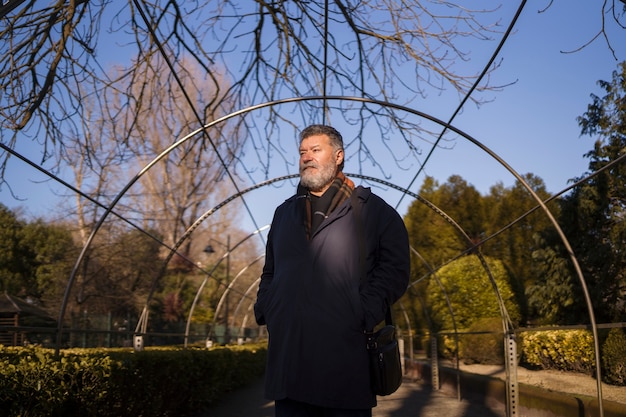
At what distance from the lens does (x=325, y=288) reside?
8.95 ft

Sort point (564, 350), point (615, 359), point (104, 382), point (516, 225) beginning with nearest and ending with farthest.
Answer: point (104, 382), point (615, 359), point (564, 350), point (516, 225)

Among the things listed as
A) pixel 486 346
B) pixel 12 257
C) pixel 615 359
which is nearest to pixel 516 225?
pixel 486 346

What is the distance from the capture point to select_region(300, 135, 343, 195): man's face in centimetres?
299

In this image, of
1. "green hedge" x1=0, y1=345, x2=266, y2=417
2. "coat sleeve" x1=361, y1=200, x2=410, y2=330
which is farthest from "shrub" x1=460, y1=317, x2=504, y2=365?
"coat sleeve" x1=361, y1=200, x2=410, y2=330

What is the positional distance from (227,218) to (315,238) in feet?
123

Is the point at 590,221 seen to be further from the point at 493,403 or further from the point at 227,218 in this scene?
the point at 227,218

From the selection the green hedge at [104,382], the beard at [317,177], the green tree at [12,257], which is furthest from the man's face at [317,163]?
A: the green tree at [12,257]

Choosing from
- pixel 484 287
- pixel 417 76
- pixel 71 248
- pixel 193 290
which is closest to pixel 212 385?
pixel 417 76

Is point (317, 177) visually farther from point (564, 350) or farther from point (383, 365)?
point (564, 350)

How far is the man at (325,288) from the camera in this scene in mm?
2637

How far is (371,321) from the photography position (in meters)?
2.74

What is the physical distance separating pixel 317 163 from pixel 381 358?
82 cm

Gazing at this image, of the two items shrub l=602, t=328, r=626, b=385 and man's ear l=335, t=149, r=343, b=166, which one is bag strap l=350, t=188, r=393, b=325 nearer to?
man's ear l=335, t=149, r=343, b=166

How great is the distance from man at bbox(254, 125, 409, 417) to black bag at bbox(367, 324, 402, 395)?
36mm
